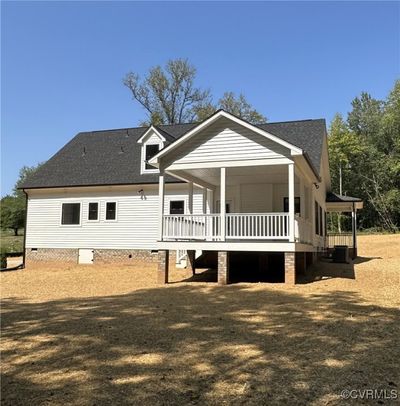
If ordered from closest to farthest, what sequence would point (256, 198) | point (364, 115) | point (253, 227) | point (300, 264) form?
point (253, 227)
point (300, 264)
point (256, 198)
point (364, 115)

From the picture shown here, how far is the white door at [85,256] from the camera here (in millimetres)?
21812

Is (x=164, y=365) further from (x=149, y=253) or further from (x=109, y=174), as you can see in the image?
(x=109, y=174)

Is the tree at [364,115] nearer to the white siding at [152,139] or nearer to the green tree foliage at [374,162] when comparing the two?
the green tree foliage at [374,162]

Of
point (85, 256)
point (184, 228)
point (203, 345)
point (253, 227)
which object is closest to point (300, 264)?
point (253, 227)

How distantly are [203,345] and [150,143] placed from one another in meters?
15.9

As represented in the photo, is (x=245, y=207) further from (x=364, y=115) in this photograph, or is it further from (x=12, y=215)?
(x=12, y=215)

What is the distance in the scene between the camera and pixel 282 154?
13.5 meters

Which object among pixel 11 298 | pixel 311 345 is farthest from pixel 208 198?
pixel 311 345

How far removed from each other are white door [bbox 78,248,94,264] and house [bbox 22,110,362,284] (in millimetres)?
51

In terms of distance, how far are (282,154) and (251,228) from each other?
2.91 m

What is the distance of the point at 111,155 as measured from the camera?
954 inches

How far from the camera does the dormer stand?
21.1 meters

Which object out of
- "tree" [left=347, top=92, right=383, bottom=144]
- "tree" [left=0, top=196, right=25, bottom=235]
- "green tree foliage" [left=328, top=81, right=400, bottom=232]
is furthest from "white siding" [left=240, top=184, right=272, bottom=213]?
"tree" [left=0, top=196, right=25, bottom=235]

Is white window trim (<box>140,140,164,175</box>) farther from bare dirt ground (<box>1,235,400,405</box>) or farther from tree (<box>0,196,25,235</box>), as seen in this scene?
tree (<box>0,196,25,235</box>)
